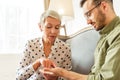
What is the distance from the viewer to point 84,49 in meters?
1.82

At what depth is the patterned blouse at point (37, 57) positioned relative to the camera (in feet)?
5.66

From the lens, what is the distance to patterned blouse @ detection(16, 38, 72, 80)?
5.66ft

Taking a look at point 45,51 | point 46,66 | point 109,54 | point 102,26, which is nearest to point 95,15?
point 102,26

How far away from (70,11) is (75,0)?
0.33m

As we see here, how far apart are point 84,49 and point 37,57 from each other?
1.23 ft

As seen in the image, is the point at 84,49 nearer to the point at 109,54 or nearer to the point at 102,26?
the point at 102,26

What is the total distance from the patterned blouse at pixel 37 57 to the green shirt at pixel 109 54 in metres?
0.50

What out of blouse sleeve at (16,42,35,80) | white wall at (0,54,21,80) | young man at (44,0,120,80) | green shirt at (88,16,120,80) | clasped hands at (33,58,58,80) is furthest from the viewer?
white wall at (0,54,21,80)

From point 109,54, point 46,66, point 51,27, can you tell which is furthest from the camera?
point 51,27

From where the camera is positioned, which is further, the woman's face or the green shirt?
the woman's face

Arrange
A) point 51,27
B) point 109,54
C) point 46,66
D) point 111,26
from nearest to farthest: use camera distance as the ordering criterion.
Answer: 1. point 109,54
2. point 111,26
3. point 46,66
4. point 51,27

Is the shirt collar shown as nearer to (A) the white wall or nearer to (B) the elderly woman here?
(B) the elderly woman

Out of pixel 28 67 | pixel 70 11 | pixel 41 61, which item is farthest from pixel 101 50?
pixel 70 11

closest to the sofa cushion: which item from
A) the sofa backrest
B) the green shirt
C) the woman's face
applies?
the sofa backrest
